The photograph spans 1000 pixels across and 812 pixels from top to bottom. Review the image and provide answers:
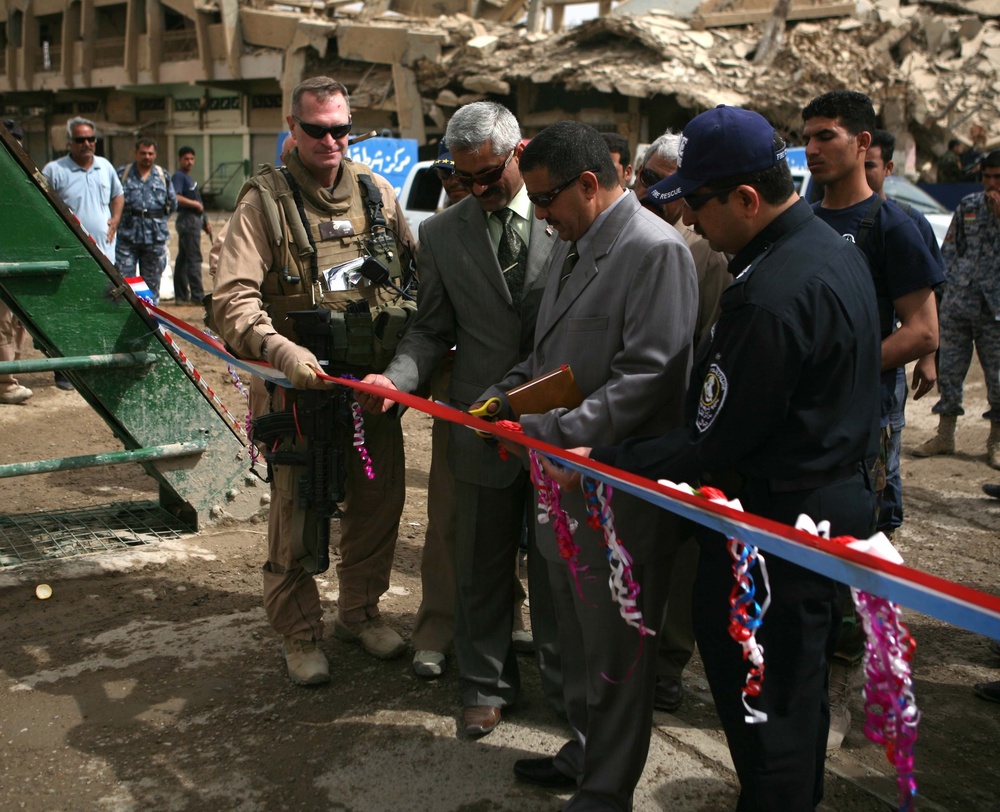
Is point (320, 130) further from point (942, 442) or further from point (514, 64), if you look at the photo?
point (514, 64)

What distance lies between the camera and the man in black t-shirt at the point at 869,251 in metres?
3.14

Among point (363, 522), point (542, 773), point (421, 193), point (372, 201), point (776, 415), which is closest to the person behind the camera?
point (776, 415)

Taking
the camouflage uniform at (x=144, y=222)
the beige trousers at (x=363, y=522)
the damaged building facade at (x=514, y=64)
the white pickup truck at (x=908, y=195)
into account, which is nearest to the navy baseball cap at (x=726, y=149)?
the beige trousers at (x=363, y=522)

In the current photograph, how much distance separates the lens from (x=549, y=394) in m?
2.56

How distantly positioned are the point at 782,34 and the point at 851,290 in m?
19.6

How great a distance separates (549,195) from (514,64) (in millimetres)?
19366

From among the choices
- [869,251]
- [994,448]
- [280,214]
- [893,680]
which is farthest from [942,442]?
[893,680]

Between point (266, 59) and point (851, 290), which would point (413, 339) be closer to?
point (851, 290)

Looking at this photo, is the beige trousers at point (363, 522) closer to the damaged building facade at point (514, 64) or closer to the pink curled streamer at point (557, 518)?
the pink curled streamer at point (557, 518)

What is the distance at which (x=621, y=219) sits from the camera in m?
2.57

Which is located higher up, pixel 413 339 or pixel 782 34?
pixel 782 34

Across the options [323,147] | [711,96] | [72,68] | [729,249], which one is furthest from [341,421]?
[72,68]

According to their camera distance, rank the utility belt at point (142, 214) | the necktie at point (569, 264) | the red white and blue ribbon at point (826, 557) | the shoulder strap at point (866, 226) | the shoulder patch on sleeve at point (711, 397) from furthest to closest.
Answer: the utility belt at point (142, 214)
the shoulder strap at point (866, 226)
the necktie at point (569, 264)
the shoulder patch on sleeve at point (711, 397)
the red white and blue ribbon at point (826, 557)

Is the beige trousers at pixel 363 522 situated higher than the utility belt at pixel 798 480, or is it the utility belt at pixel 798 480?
the utility belt at pixel 798 480
